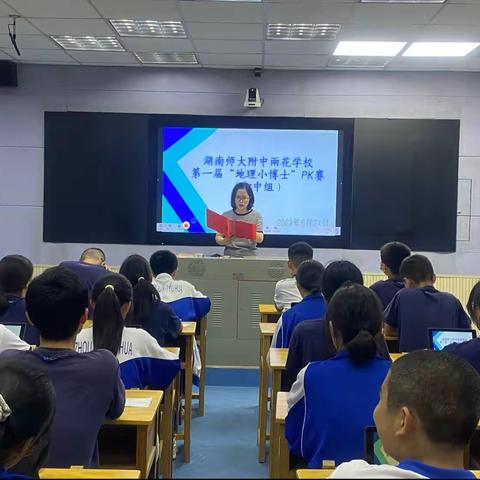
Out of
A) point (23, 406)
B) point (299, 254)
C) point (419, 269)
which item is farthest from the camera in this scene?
point (299, 254)

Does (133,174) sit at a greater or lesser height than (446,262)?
greater

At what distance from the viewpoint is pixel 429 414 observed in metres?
1.09

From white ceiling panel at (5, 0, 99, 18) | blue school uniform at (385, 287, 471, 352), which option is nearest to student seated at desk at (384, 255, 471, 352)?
blue school uniform at (385, 287, 471, 352)

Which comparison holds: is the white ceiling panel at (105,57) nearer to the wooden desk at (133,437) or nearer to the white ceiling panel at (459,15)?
the white ceiling panel at (459,15)

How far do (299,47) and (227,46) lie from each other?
0.66 metres

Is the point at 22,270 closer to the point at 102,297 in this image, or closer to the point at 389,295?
the point at 102,297

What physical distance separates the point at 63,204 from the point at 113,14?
2.49 metres

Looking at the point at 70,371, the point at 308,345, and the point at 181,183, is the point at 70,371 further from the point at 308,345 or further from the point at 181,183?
the point at 181,183

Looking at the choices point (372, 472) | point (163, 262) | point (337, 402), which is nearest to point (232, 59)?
point (163, 262)

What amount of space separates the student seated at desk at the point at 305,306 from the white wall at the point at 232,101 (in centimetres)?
321

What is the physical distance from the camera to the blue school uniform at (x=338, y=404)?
1906mm

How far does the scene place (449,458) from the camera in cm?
107

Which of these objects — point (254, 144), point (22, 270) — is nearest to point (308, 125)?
point (254, 144)

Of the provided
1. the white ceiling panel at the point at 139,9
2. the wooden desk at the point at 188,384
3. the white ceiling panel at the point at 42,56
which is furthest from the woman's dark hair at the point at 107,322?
the white ceiling panel at the point at 42,56
